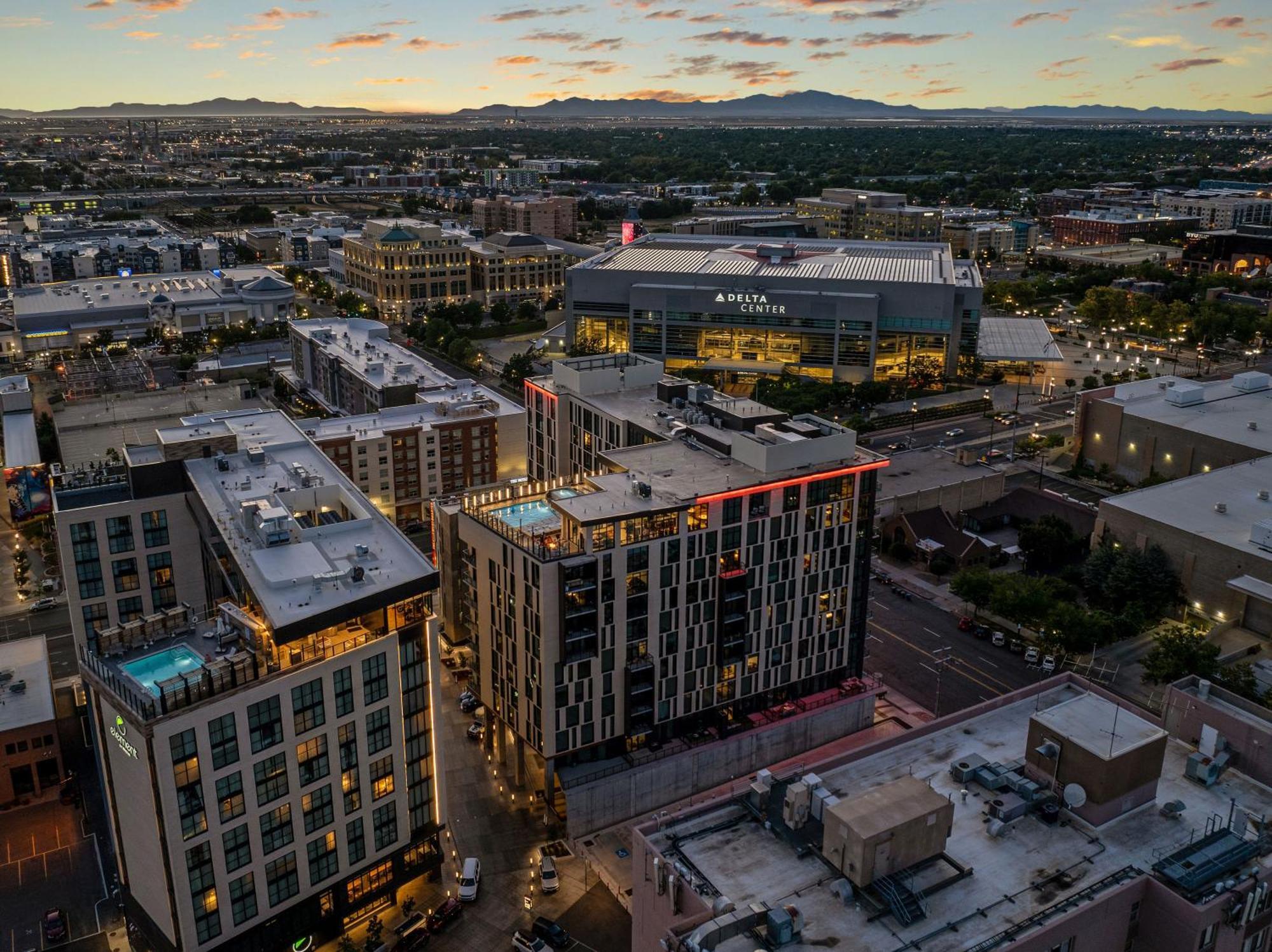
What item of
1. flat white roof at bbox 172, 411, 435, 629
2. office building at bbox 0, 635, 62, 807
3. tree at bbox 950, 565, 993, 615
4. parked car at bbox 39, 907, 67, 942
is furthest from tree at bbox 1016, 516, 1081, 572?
parked car at bbox 39, 907, 67, 942

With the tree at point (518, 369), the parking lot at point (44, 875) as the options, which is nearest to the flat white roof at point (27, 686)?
the parking lot at point (44, 875)

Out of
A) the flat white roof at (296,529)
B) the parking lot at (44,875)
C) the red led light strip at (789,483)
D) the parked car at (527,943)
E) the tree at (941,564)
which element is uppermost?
the red led light strip at (789,483)

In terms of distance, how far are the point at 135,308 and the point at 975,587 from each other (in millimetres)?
159700

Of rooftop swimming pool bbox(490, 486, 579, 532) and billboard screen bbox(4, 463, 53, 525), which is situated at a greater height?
rooftop swimming pool bbox(490, 486, 579, 532)

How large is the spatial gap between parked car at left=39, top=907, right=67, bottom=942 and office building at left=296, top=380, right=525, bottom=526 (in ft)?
163

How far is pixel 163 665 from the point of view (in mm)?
47812

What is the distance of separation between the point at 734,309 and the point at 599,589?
10758cm

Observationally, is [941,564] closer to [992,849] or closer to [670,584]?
[670,584]

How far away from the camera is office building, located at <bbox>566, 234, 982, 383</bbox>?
158m

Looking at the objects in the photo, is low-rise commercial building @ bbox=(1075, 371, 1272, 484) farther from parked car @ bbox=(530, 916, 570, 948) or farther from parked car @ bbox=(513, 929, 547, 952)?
parked car @ bbox=(513, 929, 547, 952)

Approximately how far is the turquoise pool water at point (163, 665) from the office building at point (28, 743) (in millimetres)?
21944

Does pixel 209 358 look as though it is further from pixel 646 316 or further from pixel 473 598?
pixel 473 598

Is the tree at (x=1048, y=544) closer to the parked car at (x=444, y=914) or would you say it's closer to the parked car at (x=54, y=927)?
the parked car at (x=444, y=914)

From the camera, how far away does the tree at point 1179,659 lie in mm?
71938
